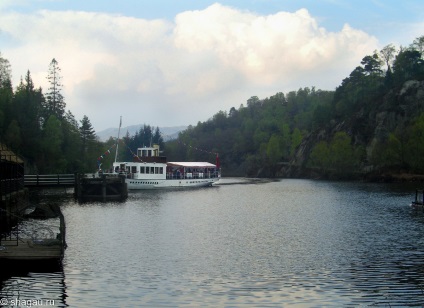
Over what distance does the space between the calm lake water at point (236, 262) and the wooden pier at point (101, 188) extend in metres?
22.4

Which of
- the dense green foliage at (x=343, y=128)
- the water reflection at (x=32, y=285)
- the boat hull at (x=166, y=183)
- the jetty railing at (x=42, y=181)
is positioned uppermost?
the dense green foliage at (x=343, y=128)

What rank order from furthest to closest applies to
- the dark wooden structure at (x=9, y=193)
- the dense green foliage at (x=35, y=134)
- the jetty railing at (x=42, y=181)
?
the dense green foliage at (x=35, y=134) → the jetty railing at (x=42, y=181) → the dark wooden structure at (x=9, y=193)

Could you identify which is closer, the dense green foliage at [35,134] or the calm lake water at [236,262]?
the calm lake water at [236,262]

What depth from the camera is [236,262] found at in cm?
3338

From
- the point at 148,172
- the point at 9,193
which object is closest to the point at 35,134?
the point at 148,172

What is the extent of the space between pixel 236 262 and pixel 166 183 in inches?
3206

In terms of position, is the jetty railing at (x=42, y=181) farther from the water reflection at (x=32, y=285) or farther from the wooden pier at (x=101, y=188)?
the water reflection at (x=32, y=285)

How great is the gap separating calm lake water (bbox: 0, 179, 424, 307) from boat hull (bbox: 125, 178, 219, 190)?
47.7 metres

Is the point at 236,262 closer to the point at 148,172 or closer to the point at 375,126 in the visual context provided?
the point at 148,172

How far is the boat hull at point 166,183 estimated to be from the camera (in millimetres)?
108250

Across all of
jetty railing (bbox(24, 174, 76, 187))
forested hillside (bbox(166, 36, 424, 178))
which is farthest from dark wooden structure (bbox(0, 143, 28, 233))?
forested hillside (bbox(166, 36, 424, 178))

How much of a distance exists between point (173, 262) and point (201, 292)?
730 centimetres

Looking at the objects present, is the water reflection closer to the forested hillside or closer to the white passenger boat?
the white passenger boat

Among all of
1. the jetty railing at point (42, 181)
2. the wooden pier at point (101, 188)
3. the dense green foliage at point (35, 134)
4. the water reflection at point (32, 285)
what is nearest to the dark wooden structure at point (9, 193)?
the water reflection at point (32, 285)
